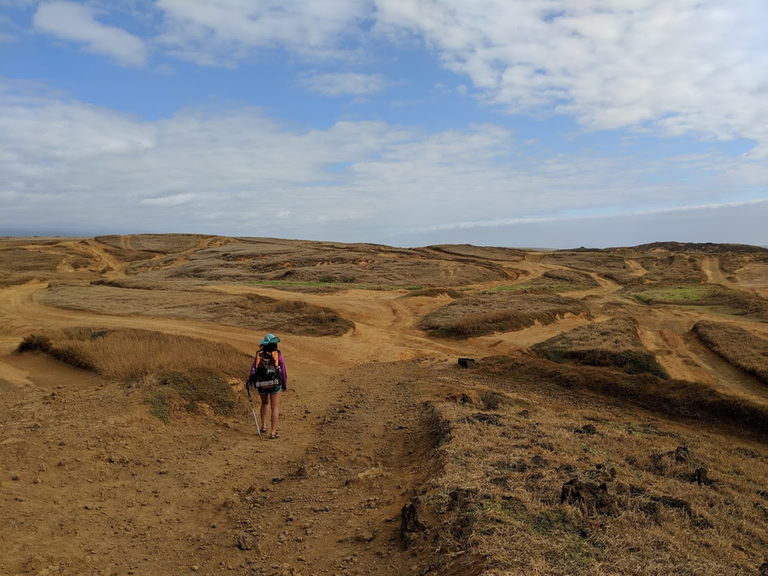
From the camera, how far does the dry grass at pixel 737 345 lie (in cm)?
1597

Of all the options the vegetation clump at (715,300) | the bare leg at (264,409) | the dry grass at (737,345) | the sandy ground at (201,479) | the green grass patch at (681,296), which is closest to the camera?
the sandy ground at (201,479)

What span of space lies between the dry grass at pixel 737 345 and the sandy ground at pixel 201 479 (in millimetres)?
1001

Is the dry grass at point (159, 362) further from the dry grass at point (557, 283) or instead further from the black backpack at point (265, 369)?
the dry grass at point (557, 283)

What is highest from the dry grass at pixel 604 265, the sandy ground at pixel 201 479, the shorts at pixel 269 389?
the dry grass at pixel 604 265

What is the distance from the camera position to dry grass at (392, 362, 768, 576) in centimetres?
442

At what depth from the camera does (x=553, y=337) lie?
66.4 ft

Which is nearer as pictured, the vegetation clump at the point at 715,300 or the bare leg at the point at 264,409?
the bare leg at the point at 264,409

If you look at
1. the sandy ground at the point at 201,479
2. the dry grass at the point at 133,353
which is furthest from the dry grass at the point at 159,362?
the sandy ground at the point at 201,479

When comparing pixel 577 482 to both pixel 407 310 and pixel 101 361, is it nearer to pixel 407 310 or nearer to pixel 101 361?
pixel 101 361

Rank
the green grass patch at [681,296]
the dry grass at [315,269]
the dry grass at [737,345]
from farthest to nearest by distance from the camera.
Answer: the dry grass at [315,269], the green grass patch at [681,296], the dry grass at [737,345]

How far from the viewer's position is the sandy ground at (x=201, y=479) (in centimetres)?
529

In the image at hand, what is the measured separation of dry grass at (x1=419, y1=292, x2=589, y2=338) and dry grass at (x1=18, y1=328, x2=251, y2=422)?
11.5 metres

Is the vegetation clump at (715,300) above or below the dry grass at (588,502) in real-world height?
above

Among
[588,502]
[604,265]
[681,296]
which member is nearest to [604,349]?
[588,502]
